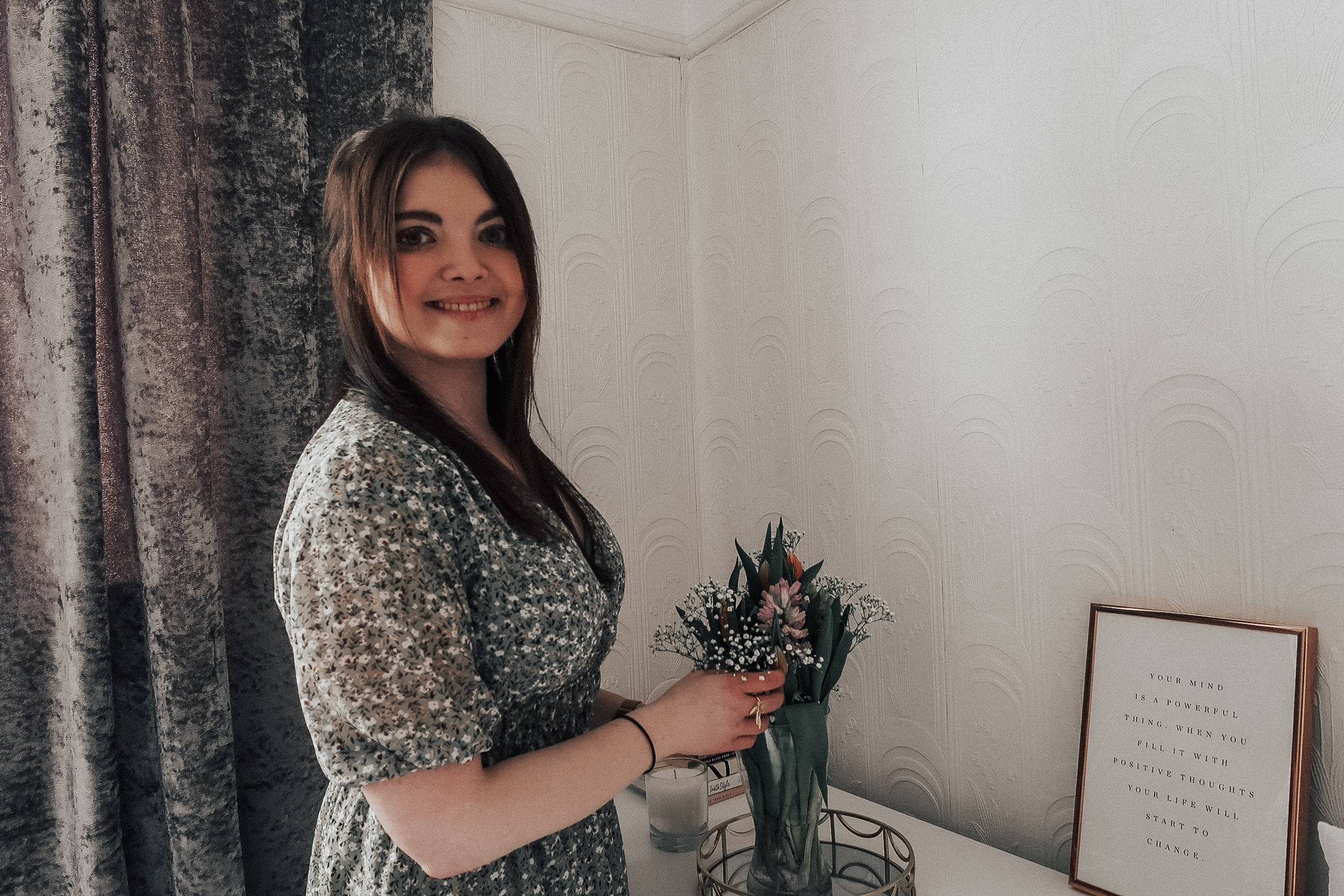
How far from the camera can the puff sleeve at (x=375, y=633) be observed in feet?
2.14

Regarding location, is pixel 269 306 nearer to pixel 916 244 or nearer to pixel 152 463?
pixel 152 463

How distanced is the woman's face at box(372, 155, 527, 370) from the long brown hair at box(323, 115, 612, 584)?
0.05 ft

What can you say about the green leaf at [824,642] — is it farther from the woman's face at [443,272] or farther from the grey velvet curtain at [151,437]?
the grey velvet curtain at [151,437]

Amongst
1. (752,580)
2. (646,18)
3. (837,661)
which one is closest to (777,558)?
(752,580)

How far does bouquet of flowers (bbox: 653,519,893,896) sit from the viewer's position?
3.08ft

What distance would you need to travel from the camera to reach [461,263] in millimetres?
912

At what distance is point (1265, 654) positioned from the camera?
93cm

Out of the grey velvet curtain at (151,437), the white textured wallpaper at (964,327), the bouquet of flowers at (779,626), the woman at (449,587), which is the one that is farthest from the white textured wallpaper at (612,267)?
the bouquet of flowers at (779,626)

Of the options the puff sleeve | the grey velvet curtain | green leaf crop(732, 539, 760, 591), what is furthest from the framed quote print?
the grey velvet curtain

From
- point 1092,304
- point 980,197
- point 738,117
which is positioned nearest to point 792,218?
point 738,117

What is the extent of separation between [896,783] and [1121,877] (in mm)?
410

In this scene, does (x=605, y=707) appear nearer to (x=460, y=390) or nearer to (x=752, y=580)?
(x=752, y=580)

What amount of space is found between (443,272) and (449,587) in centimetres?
37

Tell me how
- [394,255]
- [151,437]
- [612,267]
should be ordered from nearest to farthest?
[394,255] < [151,437] < [612,267]
